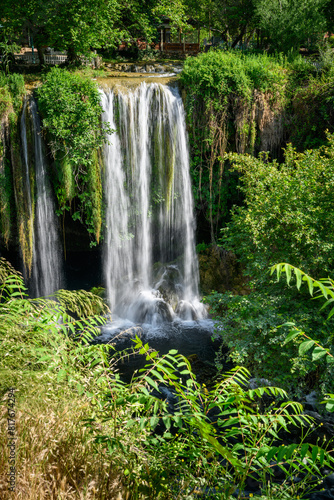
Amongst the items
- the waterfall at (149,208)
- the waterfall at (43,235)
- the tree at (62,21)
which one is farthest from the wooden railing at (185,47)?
the waterfall at (43,235)

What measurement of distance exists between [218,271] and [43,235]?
210 inches

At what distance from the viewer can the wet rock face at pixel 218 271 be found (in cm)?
1180

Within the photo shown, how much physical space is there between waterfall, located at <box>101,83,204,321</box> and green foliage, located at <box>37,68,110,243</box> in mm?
494

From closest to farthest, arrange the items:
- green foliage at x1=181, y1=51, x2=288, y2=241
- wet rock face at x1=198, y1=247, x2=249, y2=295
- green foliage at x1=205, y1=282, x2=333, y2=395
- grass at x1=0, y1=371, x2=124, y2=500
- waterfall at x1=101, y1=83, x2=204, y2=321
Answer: grass at x1=0, y1=371, x2=124, y2=500
green foliage at x1=205, y1=282, x2=333, y2=395
waterfall at x1=101, y1=83, x2=204, y2=321
green foliage at x1=181, y1=51, x2=288, y2=241
wet rock face at x1=198, y1=247, x2=249, y2=295

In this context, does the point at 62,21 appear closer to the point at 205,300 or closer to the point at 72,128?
the point at 72,128

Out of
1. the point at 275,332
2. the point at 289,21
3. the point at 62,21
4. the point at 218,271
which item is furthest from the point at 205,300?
the point at 289,21

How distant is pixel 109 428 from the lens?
256 centimetres

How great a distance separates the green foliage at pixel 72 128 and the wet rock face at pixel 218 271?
4064 millimetres

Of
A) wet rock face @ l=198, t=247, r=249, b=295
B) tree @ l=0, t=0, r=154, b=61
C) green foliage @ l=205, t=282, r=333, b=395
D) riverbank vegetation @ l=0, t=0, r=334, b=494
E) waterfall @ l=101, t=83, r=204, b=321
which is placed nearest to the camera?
riverbank vegetation @ l=0, t=0, r=334, b=494

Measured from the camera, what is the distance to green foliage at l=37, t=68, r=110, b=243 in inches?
391

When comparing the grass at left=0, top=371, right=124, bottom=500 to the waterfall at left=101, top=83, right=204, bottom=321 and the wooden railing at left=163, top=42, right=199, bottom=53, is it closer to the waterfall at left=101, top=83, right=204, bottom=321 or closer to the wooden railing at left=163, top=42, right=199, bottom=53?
the waterfall at left=101, top=83, right=204, bottom=321

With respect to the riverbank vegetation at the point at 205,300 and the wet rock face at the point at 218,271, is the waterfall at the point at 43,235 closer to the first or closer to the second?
the riverbank vegetation at the point at 205,300

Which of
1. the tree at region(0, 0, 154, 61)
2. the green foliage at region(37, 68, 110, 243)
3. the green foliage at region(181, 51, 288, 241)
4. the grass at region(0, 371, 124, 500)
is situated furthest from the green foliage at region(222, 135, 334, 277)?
the tree at region(0, 0, 154, 61)

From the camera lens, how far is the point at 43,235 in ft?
36.4
